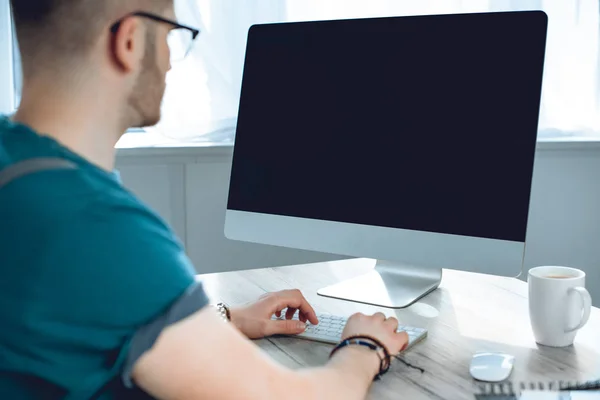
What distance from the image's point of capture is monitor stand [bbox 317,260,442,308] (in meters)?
1.28

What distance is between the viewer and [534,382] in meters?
0.92

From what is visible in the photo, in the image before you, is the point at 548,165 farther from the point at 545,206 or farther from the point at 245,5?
the point at 245,5

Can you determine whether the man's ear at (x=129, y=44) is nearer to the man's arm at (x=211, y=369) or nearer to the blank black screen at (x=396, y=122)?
the man's arm at (x=211, y=369)

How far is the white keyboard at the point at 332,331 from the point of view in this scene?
1080mm

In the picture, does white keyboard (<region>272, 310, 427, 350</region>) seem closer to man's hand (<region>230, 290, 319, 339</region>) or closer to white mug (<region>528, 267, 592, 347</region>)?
man's hand (<region>230, 290, 319, 339</region>)

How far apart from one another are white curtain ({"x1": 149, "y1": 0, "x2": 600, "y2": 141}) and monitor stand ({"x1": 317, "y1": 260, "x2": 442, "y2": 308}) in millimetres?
973

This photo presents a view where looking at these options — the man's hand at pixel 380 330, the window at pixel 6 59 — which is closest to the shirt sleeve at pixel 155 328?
the man's hand at pixel 380 330

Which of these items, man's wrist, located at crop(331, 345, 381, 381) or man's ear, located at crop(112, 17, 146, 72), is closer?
man's ear, located at crop(112, 17, 146, 72)

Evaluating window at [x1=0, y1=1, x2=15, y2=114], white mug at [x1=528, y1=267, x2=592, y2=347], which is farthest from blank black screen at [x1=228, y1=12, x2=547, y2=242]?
window at [x1=0, y1=1, x2=15, y2=114]

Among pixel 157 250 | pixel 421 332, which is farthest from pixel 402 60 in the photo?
pixel 157 250

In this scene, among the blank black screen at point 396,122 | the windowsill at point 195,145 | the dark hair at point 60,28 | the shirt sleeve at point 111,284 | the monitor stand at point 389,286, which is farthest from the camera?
the windowsill at point 195,145

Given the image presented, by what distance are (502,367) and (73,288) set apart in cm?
58

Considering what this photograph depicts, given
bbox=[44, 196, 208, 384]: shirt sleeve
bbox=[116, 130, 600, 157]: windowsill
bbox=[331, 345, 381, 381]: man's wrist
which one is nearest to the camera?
bbox=[44, 196, 208, 384]: shirt sleeve

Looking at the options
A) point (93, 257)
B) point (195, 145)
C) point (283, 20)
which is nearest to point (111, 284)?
point (93, 257)
